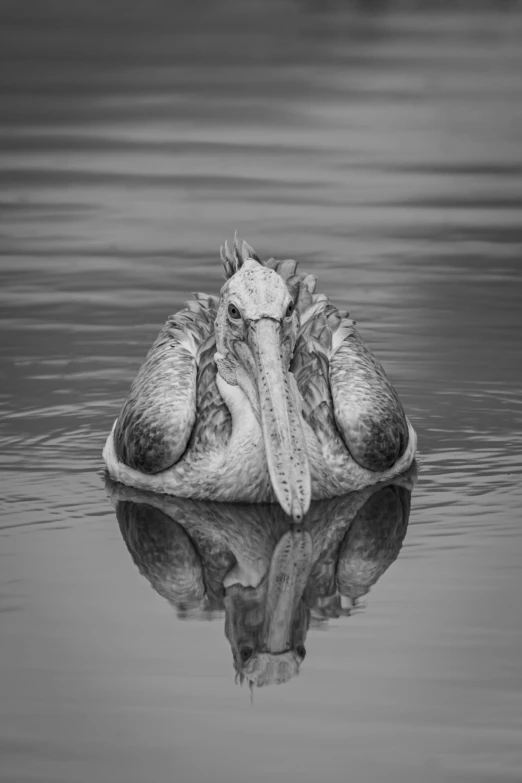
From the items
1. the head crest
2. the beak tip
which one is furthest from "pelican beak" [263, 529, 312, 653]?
the head crest

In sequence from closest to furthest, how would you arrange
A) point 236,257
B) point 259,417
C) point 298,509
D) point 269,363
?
point 298,509
point 269,363
point 259,417
point 236,257

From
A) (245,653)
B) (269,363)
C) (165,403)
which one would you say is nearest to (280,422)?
(269,363)

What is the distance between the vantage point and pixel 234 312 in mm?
9188

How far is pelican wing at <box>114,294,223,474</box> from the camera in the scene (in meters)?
9.23

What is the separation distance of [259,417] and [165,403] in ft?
1.78

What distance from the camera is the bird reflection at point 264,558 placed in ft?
24.1

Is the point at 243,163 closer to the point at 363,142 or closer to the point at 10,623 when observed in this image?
the point at 363,142

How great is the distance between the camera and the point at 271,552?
27.7 feet

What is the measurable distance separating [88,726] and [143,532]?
2.45 meters

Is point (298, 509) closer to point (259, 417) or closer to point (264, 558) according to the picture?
point (264, 558)

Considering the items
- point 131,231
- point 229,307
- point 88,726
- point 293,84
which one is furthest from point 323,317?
point 293,84

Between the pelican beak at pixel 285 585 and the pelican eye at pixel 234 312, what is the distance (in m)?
1.22

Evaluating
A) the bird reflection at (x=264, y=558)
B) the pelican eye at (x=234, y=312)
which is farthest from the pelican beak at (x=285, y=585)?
the pelican eye at (x=234, y=312)

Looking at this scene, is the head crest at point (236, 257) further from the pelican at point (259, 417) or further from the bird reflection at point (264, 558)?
the bird reflection at point (264, 558)
